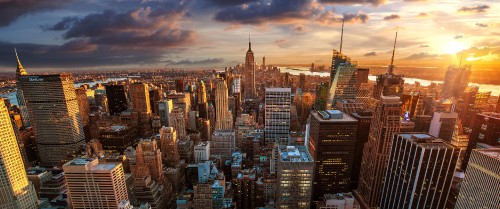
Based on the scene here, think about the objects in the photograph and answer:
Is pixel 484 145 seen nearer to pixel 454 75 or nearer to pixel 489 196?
pixel 489 196

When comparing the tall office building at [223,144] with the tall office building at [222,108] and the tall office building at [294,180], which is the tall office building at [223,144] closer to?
the tall office building at [222,108]

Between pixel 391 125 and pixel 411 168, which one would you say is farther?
pixel 391 125

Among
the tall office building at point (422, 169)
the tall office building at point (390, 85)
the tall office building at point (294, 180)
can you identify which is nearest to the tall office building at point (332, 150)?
the tall office building at point (422, 169)

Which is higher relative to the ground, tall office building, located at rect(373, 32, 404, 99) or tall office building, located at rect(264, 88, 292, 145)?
tall office building, located at rect(373, 32, 404, 99)

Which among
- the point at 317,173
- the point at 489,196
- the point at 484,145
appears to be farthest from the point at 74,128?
the point at 484,145

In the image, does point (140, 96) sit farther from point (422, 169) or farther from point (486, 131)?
point (486, 131)

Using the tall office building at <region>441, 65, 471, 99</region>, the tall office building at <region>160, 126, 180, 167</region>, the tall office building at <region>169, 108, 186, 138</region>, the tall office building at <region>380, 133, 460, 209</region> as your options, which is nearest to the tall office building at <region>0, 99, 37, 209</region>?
the tall office building at <region>160, 126, 180, 167</region>

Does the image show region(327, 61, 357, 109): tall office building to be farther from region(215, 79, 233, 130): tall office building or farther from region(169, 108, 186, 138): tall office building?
region(169, 108, 186, 138): tall office building
